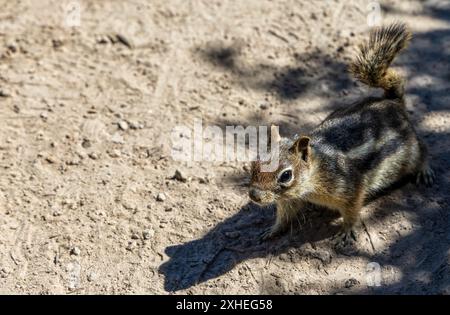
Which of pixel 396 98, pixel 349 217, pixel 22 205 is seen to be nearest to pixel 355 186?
pixel 349 217

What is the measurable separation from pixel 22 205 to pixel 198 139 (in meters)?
1.55

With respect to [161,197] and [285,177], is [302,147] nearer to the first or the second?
[285,177]

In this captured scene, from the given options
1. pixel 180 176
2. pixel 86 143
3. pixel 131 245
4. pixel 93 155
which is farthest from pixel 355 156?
pixel 86 143

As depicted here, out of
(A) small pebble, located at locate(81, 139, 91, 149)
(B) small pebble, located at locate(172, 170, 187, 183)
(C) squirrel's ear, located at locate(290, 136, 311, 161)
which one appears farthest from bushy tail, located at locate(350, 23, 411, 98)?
(A) small pebble, located at locate(81, 139, 91, 149)

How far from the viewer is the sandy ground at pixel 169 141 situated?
446 centimetres

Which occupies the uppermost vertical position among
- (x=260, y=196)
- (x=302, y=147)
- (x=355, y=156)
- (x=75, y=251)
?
(x=302, y=147)

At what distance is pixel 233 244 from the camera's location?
15.3 feet

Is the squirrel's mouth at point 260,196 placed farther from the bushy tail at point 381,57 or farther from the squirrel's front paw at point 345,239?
the bushy tail at point 381,57

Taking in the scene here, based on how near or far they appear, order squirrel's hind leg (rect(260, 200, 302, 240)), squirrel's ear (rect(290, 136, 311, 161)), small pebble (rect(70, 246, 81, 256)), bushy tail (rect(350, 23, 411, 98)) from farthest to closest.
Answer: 1. bushy tail (rect(350, 23, 411, 98))
2. squirrel's hind leg (rect(260, 200, 302, 240))
3. small pebble (rect(70, 246, 81, 256))
4. squirrel's ear (rect(290, 136, 311, 161))

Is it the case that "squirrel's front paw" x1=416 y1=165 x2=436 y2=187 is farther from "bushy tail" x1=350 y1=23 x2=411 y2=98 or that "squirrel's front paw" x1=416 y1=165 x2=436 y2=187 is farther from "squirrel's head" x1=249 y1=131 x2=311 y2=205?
"squirrel's head" x1=249 y1=131 x2=311 y2=205

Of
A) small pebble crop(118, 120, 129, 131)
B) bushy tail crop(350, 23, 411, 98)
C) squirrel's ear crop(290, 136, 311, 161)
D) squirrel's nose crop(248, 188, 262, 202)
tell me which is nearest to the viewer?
squirrel's nose crop(248, 188, 262, 202)

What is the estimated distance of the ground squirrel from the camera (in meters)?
4.39

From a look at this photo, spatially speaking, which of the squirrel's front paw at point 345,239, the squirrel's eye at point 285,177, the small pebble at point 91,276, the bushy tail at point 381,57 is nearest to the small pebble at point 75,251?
the small pebble at point 91,276

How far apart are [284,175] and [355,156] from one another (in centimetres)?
66
